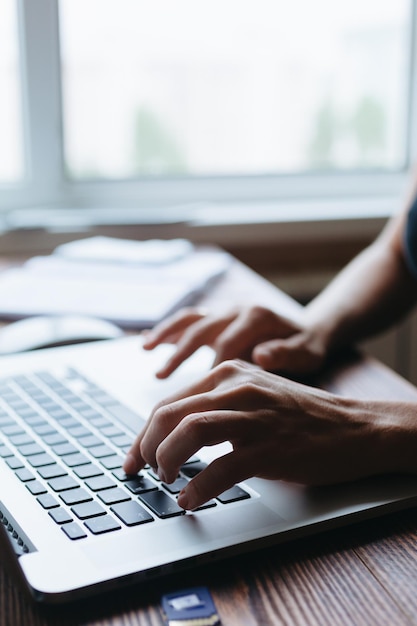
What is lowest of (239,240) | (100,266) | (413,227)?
(239,240)

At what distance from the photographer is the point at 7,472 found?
1.83 feet

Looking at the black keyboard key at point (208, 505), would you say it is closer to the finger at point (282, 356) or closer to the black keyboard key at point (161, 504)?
the black keyboard key at point (161, 504)

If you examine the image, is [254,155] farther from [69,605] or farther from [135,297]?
[69,605]

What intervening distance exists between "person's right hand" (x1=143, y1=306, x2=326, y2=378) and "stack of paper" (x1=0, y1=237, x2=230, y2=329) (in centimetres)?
12

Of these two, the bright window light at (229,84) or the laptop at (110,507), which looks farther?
the bright window light at (229,84)

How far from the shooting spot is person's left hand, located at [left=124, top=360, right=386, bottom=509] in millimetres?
513

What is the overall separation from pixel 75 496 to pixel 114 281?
0.67 metres

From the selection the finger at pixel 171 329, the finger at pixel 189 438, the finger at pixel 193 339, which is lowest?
the finger at pixel 171 329

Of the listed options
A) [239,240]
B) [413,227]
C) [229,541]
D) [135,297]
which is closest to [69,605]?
[229,541]

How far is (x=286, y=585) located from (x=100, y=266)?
86 cm

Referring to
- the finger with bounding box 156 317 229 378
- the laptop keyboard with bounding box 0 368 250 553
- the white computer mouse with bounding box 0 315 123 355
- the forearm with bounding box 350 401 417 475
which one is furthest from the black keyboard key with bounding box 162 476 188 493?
the white computer mouse with bounding box 0 315 123 355

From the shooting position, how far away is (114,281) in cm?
116

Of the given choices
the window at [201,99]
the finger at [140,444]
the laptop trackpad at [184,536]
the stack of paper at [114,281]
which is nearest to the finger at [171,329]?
the stack of paper at [114,281]

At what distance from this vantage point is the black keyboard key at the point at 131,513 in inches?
19.0
